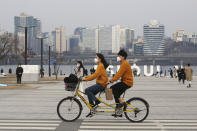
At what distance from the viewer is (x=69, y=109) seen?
11.0 meters

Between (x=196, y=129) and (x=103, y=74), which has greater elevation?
(x=103, y=74)

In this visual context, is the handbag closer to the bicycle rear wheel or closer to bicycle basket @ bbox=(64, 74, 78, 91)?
the bicycle rear wheel

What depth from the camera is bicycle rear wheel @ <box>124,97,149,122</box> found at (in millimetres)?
10961

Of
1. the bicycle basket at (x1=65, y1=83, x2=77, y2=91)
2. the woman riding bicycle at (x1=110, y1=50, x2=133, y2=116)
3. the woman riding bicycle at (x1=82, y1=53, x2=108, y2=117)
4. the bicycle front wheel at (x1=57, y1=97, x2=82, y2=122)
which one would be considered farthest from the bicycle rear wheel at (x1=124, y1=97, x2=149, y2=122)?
the bicycle basket at (x1=65, y1=83, x2=77, y2=91)

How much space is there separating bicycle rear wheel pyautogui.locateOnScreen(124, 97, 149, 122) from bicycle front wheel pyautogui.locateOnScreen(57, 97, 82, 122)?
1.15m

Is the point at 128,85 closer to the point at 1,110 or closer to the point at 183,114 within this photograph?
the point at 183,114

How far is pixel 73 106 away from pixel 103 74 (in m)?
1.05

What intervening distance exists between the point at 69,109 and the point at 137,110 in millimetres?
1621

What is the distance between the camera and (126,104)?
11.0 meters

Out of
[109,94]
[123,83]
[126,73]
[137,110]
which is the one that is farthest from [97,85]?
[137,110]

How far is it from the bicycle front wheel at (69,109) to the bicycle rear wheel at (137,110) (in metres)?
1.15

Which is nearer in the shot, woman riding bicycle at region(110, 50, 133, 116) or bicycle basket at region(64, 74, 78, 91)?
bicycle basket at region(64, 74, 78, 91)

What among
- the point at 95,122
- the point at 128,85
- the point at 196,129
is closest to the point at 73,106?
the point at 95,122

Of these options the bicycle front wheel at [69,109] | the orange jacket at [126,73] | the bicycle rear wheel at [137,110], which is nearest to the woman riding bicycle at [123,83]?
the orange jacket at [126,73]
